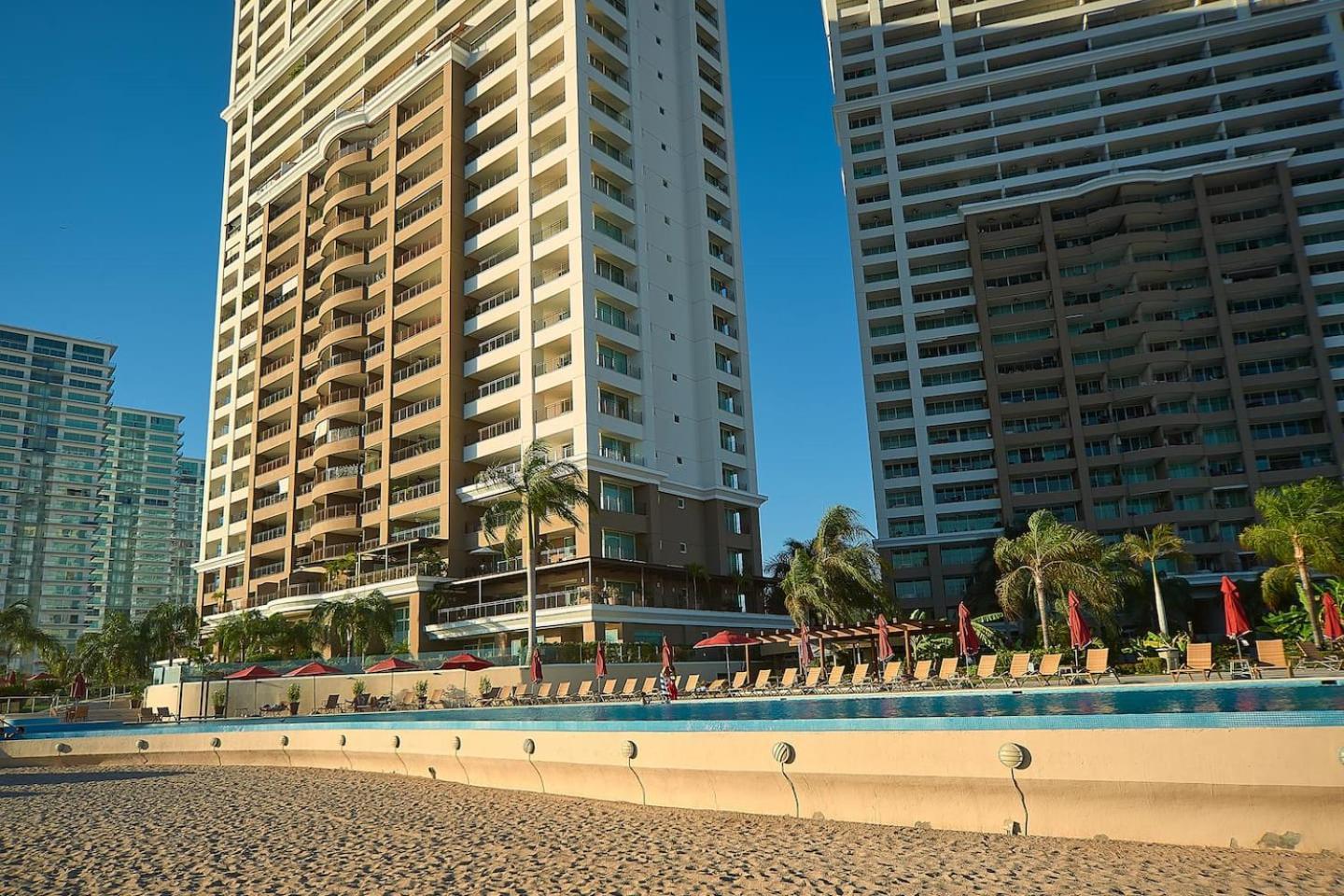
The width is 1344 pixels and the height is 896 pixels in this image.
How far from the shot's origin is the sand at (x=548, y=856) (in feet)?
30.6

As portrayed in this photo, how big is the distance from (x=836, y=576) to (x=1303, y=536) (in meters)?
18.8

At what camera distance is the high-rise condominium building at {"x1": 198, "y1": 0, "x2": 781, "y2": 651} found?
5025cm

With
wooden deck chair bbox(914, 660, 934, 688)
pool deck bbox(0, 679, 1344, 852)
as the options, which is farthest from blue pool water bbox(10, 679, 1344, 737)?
wooden deck chair bbox(914, 660, 934, 688)

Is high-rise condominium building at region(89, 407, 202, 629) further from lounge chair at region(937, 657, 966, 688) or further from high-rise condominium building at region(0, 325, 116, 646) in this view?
lounge chair at region(937, 657, 966, 688)

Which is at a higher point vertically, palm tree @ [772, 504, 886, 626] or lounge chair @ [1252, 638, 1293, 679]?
palm tree @ [772, 504, 886, 626]

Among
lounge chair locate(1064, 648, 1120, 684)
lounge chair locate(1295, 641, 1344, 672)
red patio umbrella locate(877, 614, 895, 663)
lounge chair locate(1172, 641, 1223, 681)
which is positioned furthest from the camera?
red patio umbrella locate(877, 614, 895, 663)

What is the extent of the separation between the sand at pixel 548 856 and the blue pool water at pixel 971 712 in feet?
4.26

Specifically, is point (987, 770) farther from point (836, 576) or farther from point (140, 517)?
point (140, 517)

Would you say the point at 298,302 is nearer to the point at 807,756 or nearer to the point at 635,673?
the point at 635,673

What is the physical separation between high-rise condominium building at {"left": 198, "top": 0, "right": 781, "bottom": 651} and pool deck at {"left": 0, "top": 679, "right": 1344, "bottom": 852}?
1090 inches

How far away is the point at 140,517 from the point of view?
173m

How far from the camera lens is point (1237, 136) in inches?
2928

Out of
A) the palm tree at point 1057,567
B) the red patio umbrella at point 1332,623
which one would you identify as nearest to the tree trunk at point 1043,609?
the palm tree at point 1057,567

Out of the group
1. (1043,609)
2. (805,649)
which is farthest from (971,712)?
(1043,609)
